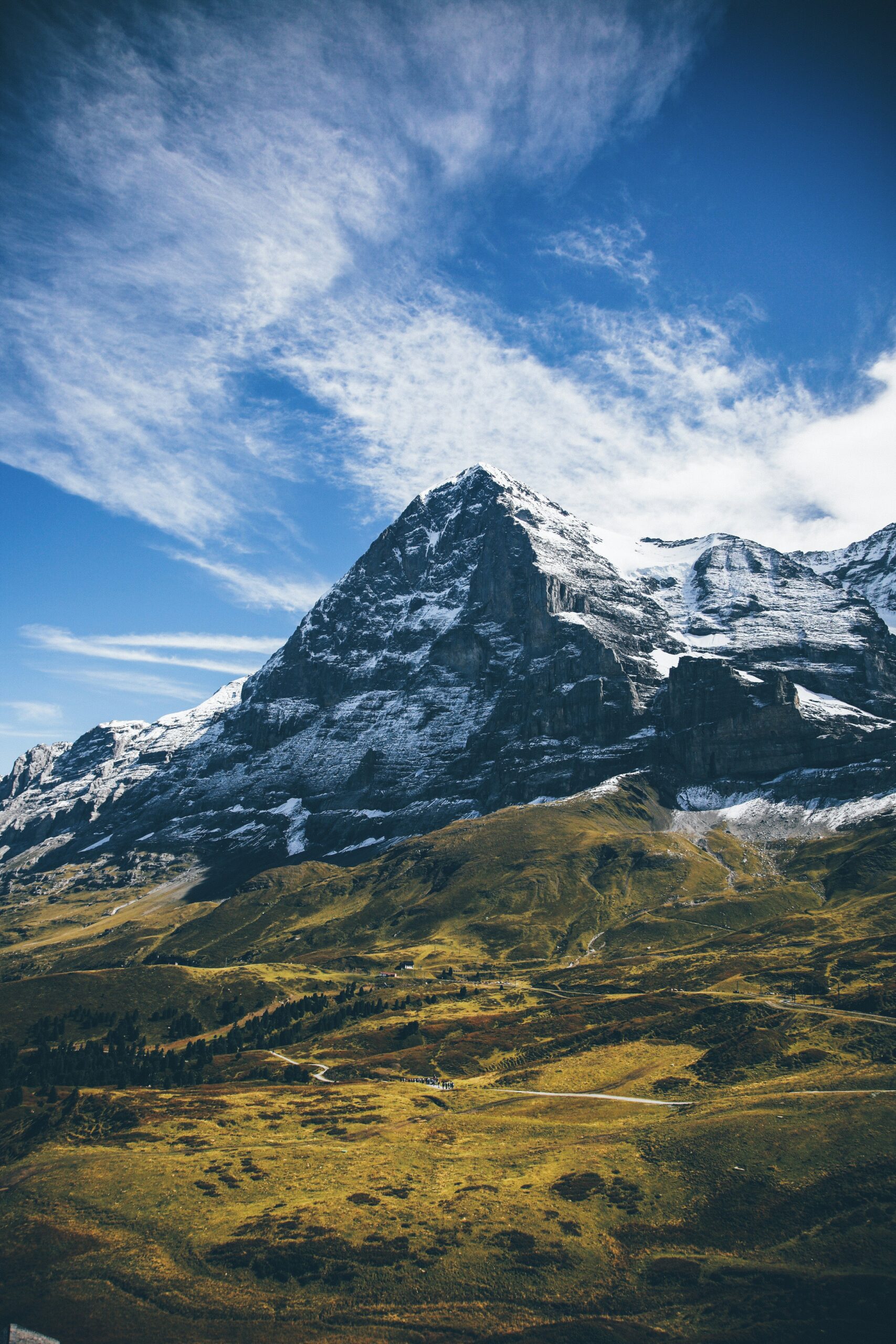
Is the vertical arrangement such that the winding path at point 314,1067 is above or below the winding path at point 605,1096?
below

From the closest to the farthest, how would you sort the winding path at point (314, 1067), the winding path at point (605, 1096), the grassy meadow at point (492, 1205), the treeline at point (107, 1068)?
the grassy meadow at point (492, 1205) → the winding path at point (605, 1096) → the treeline at point (107, 1068) → the winding path at point (314, 1067)

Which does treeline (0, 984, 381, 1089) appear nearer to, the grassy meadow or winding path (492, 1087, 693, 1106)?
the grassy meadow

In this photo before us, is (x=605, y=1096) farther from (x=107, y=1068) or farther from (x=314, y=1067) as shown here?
(x=107, y=1068)

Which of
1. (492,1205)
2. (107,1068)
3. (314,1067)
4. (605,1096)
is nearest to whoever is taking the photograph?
(492,1205)

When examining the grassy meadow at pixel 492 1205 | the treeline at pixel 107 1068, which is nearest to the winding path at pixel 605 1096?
the grassy meadow at pixel 492 1205

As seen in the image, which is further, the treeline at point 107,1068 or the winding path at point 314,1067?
the winding path at point 314,1067

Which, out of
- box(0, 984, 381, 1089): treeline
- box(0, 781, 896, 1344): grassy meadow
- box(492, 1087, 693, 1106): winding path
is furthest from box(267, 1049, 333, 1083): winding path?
box(492, 1087, 693, 1106): winding path

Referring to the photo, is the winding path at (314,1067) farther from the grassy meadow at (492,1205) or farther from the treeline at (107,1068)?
the grassy meadow at (492,1205)

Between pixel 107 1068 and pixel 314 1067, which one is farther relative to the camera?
pixel 314 1067

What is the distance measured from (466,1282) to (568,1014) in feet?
409

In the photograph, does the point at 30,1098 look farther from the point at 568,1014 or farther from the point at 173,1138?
the point at 568,1014

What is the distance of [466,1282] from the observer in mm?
73750

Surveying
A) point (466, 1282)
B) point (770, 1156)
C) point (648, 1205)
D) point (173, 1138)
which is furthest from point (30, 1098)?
point (770, 1156)

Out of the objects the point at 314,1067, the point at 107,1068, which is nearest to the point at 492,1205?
the point at 314,1067
